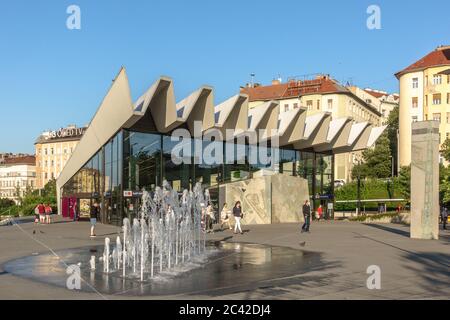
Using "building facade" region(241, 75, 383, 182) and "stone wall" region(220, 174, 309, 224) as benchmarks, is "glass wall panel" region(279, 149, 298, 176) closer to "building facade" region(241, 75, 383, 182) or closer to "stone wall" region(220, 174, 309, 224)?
"stone wall" region(220, 174, 309, 224)

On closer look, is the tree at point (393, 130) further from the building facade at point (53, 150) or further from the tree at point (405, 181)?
the building facade at point (53, 150)

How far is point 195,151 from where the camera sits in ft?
119

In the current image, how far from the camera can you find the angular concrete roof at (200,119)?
99.4ft

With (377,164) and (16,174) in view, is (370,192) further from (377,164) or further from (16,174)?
(16,174)

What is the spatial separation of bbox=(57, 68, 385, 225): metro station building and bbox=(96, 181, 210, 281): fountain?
92.5 inches

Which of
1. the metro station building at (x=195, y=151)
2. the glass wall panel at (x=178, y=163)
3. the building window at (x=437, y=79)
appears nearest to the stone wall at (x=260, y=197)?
the metro station building at (x=195, y=151)

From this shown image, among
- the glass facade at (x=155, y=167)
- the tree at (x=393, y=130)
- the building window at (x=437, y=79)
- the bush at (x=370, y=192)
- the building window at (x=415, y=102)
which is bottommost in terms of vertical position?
the bush at (x=370, y=192)

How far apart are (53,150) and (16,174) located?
100ft

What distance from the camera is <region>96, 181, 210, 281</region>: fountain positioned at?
1434 centimetres

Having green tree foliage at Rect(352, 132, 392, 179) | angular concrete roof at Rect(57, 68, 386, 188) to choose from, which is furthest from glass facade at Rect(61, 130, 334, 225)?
green tree foliage at Rect(352, 132, 392, 179)

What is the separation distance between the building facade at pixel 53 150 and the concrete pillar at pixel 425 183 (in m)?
110

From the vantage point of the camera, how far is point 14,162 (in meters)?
158
